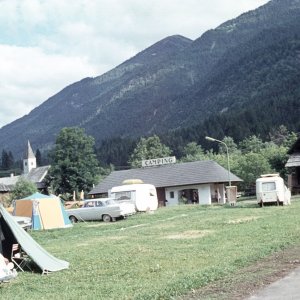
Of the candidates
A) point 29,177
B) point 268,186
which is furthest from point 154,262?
point 29,177

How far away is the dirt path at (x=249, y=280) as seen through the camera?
8.56 meters

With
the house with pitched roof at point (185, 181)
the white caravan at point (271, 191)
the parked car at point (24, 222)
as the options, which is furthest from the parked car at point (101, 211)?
the house with pitched roof at point (185, 181)

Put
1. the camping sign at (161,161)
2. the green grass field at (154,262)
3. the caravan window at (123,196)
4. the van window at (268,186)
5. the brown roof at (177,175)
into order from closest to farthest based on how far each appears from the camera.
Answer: the green grass field at (154,262)
the van window at (268,186)
the caravan window at (123,196)
the brown roof at (177,175)
the camping sign at (161,161)

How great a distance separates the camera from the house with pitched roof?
57.7 meters

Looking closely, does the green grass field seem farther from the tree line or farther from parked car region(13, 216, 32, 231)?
the tree line

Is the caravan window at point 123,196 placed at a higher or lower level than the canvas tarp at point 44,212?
higher

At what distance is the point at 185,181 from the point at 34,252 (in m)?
45.4

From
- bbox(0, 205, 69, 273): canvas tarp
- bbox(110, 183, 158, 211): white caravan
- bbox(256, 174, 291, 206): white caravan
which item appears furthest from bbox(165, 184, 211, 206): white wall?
bbox(0, 205, 69, 273): canvas tarp

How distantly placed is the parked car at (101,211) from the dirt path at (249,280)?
21288 millimetres

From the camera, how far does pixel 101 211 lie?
3312cm

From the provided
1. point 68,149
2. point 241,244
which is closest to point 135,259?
point 241,244

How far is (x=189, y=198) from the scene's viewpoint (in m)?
59.7

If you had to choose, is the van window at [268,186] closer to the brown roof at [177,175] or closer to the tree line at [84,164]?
the brown roof at [177,175]

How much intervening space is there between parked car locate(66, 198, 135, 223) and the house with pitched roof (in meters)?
21.8
